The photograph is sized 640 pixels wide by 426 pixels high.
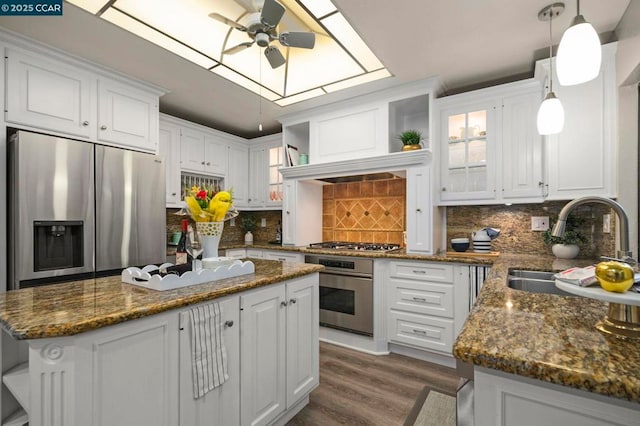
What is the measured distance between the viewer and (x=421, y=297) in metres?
2.77

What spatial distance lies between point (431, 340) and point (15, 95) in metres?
3.78

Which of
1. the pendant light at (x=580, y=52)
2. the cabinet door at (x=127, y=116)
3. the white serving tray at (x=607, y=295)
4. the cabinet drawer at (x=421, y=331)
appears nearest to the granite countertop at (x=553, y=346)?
the white serving tray at (x=607, y=295)

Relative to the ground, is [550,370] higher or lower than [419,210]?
lower

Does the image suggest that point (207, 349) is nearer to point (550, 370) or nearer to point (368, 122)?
point (550, 370)

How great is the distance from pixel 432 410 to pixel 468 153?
86.3 inches

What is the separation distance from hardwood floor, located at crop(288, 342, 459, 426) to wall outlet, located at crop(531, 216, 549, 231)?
5.03ft

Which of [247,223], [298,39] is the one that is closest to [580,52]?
[298,39]

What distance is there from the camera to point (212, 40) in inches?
94.6

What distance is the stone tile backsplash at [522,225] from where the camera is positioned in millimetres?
2582

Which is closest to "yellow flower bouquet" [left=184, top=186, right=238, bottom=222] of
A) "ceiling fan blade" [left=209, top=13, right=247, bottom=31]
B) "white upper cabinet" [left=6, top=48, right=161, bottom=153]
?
"ceiling fan blade" [left=209, top=13, right=247, bottom=31]

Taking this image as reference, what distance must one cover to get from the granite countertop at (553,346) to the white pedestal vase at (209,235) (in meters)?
1.36

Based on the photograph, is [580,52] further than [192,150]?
No

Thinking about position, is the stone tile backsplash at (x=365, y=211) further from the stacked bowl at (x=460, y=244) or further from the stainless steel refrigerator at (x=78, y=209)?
the stainless steel refrigerator at (x=78, y=209)

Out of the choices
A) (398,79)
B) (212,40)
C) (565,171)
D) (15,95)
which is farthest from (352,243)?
(15,95)
